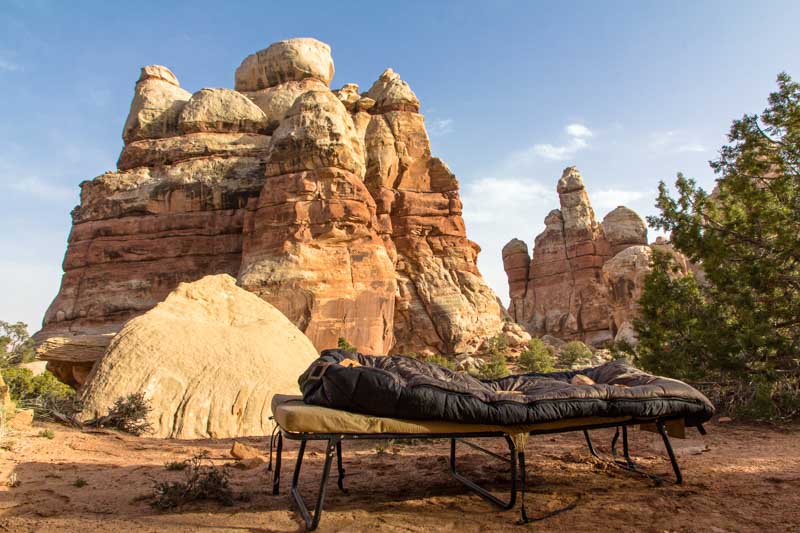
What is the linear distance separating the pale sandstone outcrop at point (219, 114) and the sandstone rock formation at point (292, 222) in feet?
0.25

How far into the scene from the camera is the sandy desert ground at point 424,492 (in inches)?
125

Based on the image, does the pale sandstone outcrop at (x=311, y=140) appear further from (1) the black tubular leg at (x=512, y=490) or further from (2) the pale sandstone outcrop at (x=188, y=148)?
(1) the black tubular leg at (x=512, y=490)

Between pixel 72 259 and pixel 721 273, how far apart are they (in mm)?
27556

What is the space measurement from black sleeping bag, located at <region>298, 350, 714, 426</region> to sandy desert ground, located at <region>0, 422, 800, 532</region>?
643mm

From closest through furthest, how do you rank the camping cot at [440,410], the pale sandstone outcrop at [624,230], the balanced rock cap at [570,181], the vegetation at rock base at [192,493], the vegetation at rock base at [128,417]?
the camping cot at [440,410], the vegetation at rock base at [192,493], the vegetation at rock base at [128,417], the pale sandstone outcrop at [624,230], the balanced rock cap at [570,181]

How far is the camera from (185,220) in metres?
25.4

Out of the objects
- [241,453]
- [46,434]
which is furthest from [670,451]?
[46,434]

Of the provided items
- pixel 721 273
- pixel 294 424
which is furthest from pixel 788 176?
pixel 294 424

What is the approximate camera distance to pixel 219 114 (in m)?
27.8

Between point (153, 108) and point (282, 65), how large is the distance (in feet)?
29.8

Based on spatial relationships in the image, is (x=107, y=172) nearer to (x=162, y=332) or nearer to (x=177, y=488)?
(x=162, y=332)

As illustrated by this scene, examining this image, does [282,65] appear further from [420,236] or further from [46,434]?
[46,434]

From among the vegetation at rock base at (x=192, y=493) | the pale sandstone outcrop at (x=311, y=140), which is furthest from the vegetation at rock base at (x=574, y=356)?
the vegetation at rock base at (x=192, y=493)

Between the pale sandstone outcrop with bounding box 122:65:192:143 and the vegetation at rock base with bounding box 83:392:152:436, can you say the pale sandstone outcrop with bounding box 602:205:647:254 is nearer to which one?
the pale sandstone outcrop with bounding box 122:65:192:143
